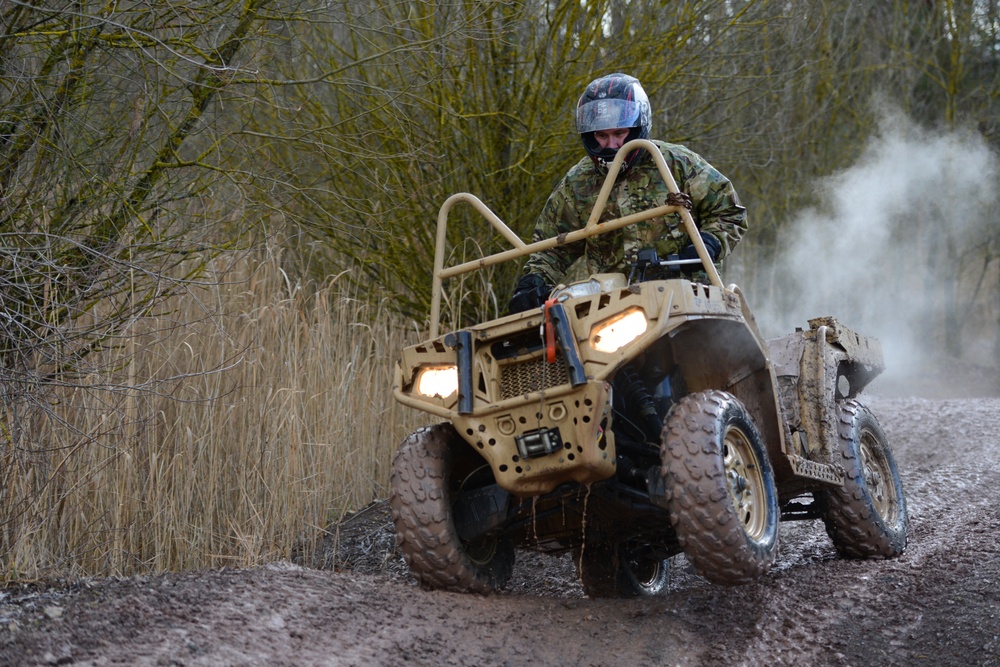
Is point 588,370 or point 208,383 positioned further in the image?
point 208,383

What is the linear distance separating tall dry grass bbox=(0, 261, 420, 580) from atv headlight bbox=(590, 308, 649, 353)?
1667 mm

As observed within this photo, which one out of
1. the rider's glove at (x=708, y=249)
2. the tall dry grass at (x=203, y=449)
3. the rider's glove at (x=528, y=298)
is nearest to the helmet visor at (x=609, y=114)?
the rider's glove at (x=708, y=249)

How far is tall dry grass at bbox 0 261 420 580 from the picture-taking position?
543cm

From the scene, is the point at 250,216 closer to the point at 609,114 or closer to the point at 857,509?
the point at 609,114

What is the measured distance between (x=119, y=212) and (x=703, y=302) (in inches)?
113

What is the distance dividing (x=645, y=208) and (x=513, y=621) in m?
2.09

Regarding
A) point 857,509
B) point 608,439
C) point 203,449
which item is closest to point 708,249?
point 608,439

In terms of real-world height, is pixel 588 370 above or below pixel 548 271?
below

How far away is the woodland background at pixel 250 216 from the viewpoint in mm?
5391

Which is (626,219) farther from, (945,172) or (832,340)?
(945,172)

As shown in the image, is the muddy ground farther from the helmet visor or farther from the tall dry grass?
the helmet visor

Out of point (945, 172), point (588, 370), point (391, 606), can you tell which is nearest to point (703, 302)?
point (588, 370)

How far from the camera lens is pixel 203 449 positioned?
6090 millimetres

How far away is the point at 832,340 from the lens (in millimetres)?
6391
